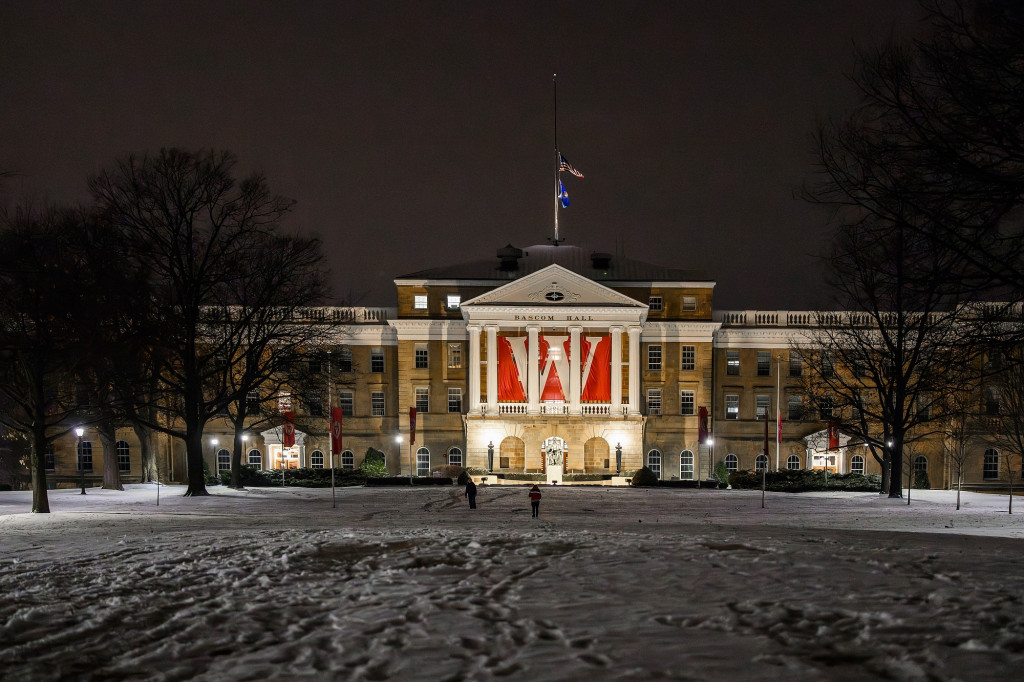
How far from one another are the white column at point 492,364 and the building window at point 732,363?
19.6 m

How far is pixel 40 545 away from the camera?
19109 millimetres

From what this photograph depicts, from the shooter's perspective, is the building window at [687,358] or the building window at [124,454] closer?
the building window at [124,454]

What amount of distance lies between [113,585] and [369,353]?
184 feet

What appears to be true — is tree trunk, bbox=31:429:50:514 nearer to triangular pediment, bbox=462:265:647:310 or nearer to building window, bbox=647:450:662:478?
triangular pediment, bbox=462:265:647:310

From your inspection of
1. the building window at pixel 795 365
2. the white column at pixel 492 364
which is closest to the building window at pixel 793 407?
the building window at pixel 795 365

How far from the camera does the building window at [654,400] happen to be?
225 feet

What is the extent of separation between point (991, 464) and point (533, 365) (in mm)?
37527

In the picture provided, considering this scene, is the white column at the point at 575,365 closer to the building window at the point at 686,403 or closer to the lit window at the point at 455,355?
the building window at the point at 686,403

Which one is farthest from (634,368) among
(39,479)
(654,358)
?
(39,479)

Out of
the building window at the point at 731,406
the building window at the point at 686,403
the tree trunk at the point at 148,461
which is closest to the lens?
the tree trunk at the point at 148,461

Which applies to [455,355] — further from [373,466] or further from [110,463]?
[110,463]

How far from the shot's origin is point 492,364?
212 ft

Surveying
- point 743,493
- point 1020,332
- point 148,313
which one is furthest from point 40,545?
point 743,493

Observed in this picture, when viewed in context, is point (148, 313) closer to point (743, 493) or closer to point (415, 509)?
point (415, 509)
